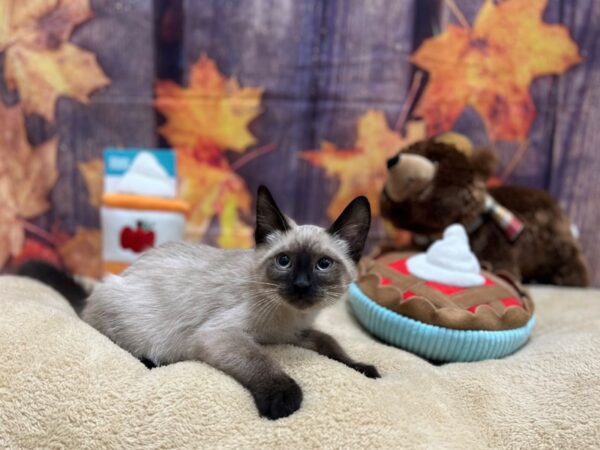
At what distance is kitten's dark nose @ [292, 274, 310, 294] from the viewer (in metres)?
1.08

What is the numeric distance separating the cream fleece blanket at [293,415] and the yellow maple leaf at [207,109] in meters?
0.97

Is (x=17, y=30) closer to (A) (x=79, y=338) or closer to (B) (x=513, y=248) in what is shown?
(A) (x=79, y=338)

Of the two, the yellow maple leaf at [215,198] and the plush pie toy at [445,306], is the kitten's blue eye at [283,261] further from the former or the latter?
A: the yellow maple leaf at [215,198]

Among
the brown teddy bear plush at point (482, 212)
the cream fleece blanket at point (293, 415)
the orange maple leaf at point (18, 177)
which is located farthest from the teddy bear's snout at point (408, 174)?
the orange maple leaf at point (18, 177)

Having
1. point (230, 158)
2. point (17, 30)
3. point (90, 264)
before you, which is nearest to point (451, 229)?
point (230, 158)

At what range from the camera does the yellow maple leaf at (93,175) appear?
201 centimetres

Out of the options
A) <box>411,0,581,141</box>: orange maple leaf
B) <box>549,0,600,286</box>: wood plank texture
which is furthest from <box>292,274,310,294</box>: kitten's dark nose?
<box>549,0,600,286</box>: wood plank texture

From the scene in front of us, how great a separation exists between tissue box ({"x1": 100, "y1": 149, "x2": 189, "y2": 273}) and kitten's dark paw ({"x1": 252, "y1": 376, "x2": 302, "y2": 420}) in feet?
3.59

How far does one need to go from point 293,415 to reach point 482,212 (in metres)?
1.22

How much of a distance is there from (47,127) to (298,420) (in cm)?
164

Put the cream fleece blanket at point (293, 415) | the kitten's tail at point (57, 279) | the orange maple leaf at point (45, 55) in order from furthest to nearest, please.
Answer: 1. the orange maple leaf at point (45, 55)
2. the kitten's tail at point (57, 279)
3. the cream fleece blanket at point (293, 415)

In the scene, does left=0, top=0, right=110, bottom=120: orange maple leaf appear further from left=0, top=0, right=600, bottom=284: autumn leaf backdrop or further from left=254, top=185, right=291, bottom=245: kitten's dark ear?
left=254, top=185, right=291, bottom=245: kitten's dark ear

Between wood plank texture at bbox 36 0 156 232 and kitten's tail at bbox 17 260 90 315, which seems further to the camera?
wood plank texture at bbox 36 0 156 232

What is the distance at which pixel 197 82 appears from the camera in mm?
1983
